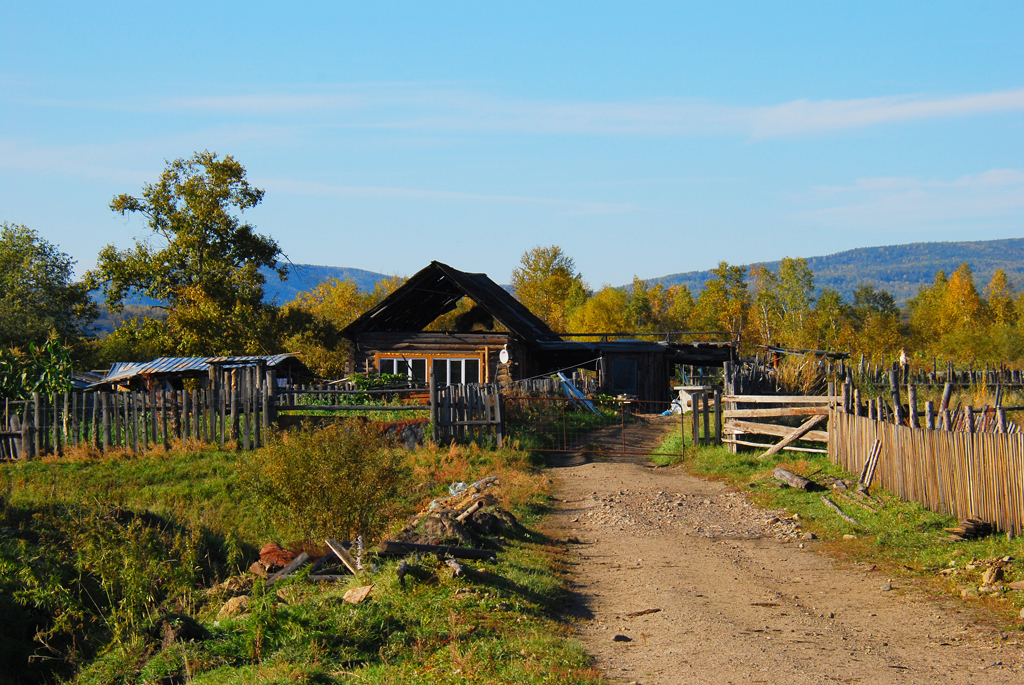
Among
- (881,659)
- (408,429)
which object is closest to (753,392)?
(408,429)

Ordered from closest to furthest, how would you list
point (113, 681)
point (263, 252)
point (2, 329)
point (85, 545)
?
point (113, 681), point (85, 545), point (2, 329), point (263, 252)

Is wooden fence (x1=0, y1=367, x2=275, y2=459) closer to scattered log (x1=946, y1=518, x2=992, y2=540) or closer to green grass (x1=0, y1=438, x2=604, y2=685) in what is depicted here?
green grass (x1=0, y1=438, x2=604, y2=685)

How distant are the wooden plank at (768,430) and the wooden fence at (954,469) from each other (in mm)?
2118

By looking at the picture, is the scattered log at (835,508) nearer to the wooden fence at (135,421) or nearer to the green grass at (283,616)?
the green grass at (283,616)

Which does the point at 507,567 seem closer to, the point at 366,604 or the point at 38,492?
the point at 366,604

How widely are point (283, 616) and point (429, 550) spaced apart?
2.14 m

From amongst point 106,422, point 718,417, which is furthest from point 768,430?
point 106,422

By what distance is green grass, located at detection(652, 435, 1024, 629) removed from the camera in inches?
319

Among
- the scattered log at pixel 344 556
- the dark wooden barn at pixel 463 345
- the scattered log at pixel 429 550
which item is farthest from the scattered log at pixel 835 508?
the dark wooden barn at pixel 463 345

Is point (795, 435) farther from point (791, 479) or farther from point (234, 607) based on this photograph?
point (234, 607)

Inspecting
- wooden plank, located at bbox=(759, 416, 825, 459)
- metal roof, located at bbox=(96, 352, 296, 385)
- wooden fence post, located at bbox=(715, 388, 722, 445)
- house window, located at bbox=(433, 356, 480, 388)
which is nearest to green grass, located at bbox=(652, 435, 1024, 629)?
wooden plank, located at bbox=(759, 416, 825, 459)

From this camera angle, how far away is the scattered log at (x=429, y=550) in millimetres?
7805

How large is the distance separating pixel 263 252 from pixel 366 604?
35046mm

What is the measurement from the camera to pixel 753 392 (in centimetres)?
1959
